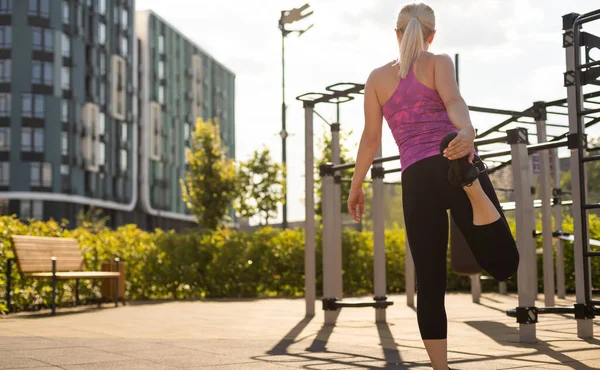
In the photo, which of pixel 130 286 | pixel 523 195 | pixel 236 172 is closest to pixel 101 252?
pixel 130 286

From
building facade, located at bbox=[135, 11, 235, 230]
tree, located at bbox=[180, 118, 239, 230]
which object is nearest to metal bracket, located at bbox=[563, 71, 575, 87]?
tree, located at bbox=[180, 118, 239, 230]

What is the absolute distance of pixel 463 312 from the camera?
35.2 ft

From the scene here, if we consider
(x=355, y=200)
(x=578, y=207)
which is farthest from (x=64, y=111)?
(x=355, y=200)

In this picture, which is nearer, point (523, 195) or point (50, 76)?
point (523, 195)

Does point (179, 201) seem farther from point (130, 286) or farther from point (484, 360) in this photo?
point (484, 360)

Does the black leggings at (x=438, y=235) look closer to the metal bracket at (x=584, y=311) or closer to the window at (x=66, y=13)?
the metal bracket at (x=584, y=311)

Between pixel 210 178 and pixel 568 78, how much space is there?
28.8 meters

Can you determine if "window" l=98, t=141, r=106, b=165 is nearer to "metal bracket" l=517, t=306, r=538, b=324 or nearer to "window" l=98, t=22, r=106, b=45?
"window" l=98, t=22, r=106, b=45

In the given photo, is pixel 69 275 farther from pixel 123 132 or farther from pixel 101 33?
pixel 123 132

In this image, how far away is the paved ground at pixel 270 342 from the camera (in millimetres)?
5621

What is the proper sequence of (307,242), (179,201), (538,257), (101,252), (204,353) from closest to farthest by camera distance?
(204,353) < (307,242) < (101,252) < (538,257) < (179,201)

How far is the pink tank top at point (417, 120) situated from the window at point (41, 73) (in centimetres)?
5649

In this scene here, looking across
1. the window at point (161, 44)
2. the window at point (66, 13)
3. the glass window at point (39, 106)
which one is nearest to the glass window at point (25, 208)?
the glass window at point (39, 106)

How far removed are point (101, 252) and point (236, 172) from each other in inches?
918
